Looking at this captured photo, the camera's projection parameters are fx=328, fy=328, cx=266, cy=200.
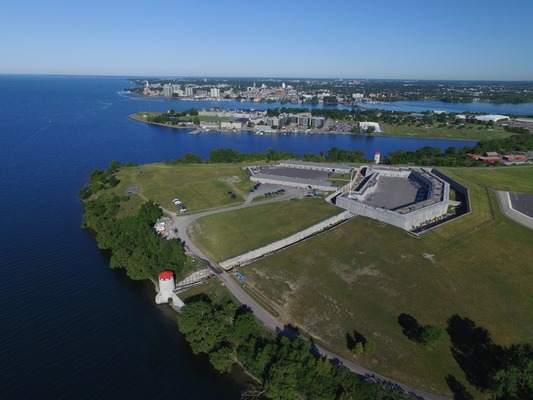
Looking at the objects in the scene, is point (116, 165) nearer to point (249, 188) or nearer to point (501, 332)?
point (249, 188)

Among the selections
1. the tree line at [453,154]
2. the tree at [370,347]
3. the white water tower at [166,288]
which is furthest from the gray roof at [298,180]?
the tree at [370,347]

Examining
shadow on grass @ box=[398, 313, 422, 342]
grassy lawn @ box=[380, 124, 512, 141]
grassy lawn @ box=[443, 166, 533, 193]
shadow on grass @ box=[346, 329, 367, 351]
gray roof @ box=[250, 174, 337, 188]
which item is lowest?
grassy lawn @ box=[380, 124, 512, 141]

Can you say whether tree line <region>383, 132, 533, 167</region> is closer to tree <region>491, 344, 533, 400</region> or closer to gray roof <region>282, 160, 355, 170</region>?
gray roof <region>282, 160, 355, 170</region>

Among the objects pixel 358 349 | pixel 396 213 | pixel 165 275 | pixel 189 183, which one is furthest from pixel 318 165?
pixel 358 349

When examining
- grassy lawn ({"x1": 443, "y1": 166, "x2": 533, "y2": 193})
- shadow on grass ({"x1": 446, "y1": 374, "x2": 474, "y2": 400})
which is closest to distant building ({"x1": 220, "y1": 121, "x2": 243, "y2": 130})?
grassy lawn ({"x1": 443, "y1": 166, "x2": 533, "y2": 193})

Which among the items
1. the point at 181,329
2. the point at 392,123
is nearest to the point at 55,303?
the point at 181,329
